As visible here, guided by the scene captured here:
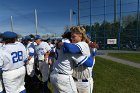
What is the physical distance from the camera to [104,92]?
939 centimetres

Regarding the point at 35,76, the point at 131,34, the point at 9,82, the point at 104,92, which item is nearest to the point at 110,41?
the point at 131,34

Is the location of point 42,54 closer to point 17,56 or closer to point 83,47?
point 17,56

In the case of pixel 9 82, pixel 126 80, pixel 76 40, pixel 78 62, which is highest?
pixel 76 40

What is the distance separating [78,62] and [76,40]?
0.38 meters

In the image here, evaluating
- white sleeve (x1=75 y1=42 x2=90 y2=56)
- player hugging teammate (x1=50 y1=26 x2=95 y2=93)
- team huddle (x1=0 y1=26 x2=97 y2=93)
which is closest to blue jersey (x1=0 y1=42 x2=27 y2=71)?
team huddle (x1=0 y1=26 x2=97 y2=93)

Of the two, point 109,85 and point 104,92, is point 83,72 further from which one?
point 109,85

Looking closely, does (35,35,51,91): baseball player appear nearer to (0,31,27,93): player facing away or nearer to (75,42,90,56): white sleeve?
(0,31,27,93): player facing away

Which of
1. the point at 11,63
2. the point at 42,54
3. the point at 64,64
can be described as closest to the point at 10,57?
the point at 11,63

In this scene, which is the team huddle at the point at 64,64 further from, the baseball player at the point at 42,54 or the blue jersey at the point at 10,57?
the baseball player at the point at 42,54

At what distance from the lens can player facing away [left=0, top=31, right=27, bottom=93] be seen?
5.64 metres

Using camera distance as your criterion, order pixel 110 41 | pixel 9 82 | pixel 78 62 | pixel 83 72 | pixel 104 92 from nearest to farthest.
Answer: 1. pixel 78 62
2. pixel 83 72
3. pixel 9 82
4. pixel 104 92
5. pixel 110 41

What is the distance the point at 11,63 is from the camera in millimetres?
5676

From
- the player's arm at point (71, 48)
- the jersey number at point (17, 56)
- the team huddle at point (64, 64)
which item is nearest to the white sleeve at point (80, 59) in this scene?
the team huddle at point (64, 64)

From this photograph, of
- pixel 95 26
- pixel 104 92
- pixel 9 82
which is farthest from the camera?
pixel 95 26
